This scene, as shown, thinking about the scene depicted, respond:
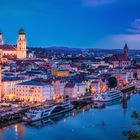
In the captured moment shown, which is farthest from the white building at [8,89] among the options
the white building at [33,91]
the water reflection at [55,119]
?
the water reflection at [55,119]

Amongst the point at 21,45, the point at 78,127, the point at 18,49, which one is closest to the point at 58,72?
the point at 21,45

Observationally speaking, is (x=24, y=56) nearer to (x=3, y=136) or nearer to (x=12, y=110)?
(x=12, y=110)

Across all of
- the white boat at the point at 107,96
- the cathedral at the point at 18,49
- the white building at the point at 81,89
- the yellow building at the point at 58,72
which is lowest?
the white boat at the point at 107,96

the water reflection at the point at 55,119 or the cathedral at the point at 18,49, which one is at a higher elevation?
the cathedral at the point at 18,49

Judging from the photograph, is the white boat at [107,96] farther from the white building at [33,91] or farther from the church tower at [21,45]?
the church tower at [21,45]

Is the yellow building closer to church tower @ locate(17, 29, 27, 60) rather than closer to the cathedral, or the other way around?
the cathedral

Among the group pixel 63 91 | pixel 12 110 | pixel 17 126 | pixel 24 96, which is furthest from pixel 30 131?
pixel 63 91

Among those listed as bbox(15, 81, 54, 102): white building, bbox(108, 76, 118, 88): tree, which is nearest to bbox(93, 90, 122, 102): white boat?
bbox(15, 81, 54, 102): white building
